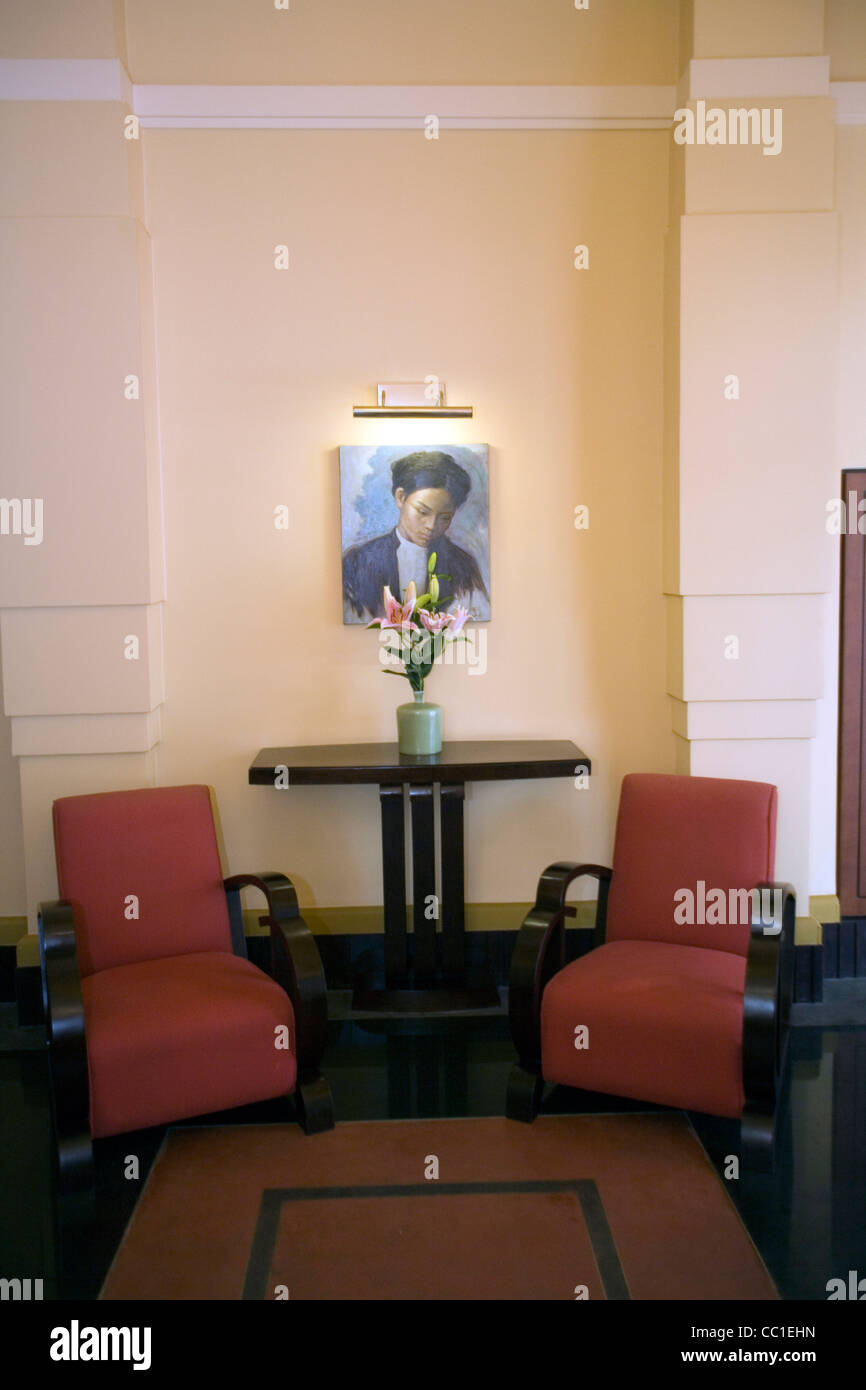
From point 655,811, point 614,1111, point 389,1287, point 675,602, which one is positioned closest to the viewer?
point 389,1287

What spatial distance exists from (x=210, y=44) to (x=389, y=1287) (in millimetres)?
4155

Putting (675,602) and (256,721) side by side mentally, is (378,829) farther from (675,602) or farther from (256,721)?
(675,602)

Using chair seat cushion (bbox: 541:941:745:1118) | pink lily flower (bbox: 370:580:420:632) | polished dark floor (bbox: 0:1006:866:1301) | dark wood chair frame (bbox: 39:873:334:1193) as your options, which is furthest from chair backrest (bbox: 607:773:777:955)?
dark wood chair frame (bbox: 39:873:334:1193)

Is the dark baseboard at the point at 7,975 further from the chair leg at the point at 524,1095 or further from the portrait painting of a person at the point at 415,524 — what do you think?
the chair leg at the point at 524,1095

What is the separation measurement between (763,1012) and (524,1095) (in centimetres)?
80

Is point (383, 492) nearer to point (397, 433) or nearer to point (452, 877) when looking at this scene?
point (397, 433)

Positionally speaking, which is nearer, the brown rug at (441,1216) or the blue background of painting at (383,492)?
the brown rug at (441,1216)

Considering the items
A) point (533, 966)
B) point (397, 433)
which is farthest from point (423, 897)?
point (397, 433)

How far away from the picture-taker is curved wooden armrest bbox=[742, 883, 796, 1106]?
10.5ft

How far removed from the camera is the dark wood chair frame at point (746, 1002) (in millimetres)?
3201

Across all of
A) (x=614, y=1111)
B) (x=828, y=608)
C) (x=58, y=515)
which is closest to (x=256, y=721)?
(x=58, y=515)

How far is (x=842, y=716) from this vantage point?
4570 mm

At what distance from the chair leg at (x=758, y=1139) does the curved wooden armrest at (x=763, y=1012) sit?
0.04 metres

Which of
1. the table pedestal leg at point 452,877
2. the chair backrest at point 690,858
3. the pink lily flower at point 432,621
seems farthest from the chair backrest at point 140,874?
the chair backrest at point 690,858
